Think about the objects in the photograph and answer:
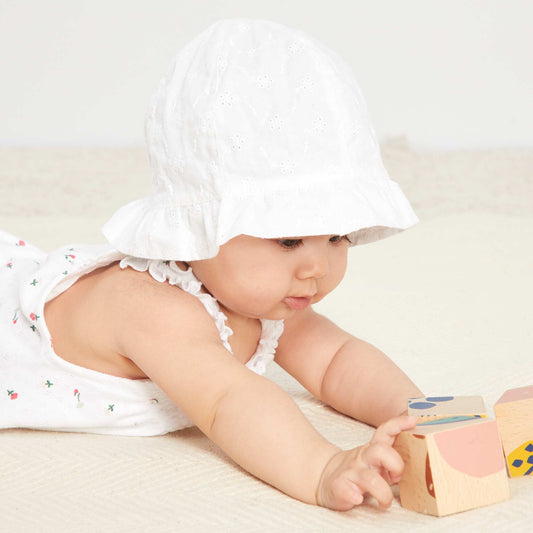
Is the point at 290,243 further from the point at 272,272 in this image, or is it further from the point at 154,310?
the point at 154,310

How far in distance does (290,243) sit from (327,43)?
251 centimetres

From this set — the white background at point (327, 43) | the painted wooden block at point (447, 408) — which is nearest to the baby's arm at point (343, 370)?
the painted wooden block at point (447, 408)

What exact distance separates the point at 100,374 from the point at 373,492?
0.38 m

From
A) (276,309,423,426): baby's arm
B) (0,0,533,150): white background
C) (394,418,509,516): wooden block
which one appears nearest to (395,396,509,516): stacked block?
(394,418,509,516): wooden block

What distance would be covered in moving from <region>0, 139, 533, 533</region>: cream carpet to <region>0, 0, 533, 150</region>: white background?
1.60 ft

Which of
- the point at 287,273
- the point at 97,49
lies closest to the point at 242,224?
the point at 287,273

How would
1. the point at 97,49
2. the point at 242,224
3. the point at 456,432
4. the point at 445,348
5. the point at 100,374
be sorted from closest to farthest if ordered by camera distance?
the point at 456,432 → the point at 242,224 → the point at 100,374 → the point at 445,348 → the point at 97,49

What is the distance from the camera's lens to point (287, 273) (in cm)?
86

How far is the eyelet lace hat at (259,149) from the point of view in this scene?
Answer: 82 centimetres

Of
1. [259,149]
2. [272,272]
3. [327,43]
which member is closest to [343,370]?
[272,272]

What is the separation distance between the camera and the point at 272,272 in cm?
86

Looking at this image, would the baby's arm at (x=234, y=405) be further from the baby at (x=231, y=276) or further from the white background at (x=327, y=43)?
the white background at (x=327, y=43)

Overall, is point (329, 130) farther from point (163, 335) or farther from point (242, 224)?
point (163, 335)

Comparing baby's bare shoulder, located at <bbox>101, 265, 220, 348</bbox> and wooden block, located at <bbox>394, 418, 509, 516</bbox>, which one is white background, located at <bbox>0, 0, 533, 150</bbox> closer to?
baby's bare shoulder, located at <bbox>101, 265, 220, 348</bbox>
